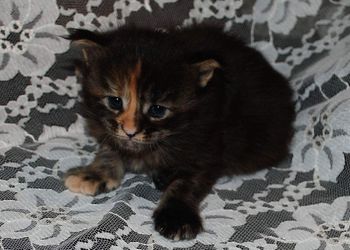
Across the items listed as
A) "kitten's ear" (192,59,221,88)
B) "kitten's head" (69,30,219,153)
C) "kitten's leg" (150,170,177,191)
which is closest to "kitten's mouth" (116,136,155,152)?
"kitten's head" (69,30,219,153)

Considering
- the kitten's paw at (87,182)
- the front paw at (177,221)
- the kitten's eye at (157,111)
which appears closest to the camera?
the front paw at (177,221)

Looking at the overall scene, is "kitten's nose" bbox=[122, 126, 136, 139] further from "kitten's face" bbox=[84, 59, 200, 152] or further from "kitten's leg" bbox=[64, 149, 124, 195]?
"kitten's leg" bbox=[64, 149, 124, 195]

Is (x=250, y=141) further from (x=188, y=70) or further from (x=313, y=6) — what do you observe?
(x=313, y=6)

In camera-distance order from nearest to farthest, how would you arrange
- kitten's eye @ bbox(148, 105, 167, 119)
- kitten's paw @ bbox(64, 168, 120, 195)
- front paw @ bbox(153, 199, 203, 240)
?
1. front paw @ bbox(153, 199, 203, 240)
2. kitten's eye @ bbox(148, 105, 167, 119)
3. kitten's paw @ bbox(64, 168, 120, 195)

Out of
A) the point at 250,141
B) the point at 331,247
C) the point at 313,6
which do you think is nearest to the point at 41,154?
the point at 250,141

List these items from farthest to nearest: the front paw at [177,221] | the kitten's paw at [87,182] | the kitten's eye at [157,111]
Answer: the kitten's paw at [87,182] < the kitten's eye at [157,111] < the front paw at [177,221]

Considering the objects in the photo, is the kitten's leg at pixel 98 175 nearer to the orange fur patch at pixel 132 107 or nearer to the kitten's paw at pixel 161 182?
the kitten's paw at pixel 161 182

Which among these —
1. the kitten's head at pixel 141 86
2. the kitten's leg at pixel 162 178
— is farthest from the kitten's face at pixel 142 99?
the kitten's leg at pixel 162 178
